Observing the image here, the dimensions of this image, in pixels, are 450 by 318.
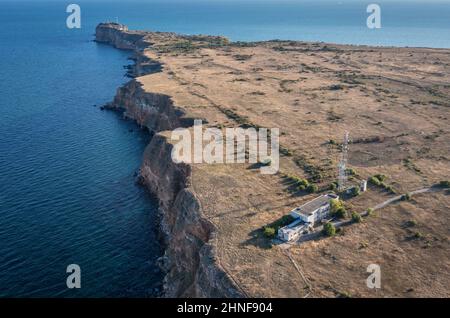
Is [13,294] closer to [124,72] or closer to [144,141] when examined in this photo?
A: [144,141]

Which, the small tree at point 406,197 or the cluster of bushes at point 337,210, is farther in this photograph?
the small tree at point 406,197

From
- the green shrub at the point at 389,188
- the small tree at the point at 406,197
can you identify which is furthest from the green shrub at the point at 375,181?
the small tree at the point at 406,197

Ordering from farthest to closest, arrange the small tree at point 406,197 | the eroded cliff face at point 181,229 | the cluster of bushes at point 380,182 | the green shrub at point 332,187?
the cluster of bushes at point 380,182, the green shrub at point 332,187, the small tree at point 406,197, the eroded cliff face at point 181,229

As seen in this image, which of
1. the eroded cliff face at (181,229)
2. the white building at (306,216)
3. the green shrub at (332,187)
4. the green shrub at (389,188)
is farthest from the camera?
the green shrub at (332,187)

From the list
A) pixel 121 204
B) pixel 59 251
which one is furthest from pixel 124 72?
pixel 59 251

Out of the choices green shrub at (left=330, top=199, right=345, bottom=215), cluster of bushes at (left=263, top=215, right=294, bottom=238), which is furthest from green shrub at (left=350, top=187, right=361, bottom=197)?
cluster of bushes at (left=263, top=215, right=294, bottom=238)

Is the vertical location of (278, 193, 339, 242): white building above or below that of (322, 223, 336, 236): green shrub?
above

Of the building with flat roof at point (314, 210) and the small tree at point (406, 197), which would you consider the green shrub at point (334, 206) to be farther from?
the small tree at point (406, 197)

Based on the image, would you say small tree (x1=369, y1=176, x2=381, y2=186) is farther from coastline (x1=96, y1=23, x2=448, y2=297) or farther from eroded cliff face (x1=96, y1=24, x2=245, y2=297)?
eroded cliff face (x1=96, y1=24, x2=245, y2=297)
